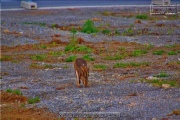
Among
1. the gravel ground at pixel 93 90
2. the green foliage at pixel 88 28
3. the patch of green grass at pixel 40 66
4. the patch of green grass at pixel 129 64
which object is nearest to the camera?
the gravel ground at pixel 93 90

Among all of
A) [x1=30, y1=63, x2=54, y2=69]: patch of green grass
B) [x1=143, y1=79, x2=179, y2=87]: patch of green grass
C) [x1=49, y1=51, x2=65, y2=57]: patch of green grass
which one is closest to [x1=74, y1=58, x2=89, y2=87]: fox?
[x1=143, y1=79, x2=179, y2=87]: patch of green grass

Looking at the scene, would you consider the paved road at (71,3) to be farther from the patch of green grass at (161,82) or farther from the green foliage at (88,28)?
the patch of green grass at (161,82)

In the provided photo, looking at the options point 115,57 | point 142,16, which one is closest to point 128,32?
point 142,16

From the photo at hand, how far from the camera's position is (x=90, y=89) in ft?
51.8

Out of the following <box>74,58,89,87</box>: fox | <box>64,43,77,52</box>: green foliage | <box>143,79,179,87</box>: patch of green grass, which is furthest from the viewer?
<box>64,43,77,52</box>: green foliage

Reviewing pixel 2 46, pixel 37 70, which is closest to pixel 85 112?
pixel 37 70

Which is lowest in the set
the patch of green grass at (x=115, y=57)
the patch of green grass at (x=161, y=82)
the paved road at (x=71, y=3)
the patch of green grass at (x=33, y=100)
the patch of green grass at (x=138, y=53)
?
the patch of green grass at (x=115, y=57)

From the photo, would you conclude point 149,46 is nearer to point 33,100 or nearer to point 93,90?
point 93,90

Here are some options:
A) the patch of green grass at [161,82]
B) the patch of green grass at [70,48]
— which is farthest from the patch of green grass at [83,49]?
the patch of green grass at [161,82]

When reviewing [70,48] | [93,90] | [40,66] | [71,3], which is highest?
[71,3]

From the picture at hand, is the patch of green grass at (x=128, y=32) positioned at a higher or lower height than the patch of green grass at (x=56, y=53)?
higher

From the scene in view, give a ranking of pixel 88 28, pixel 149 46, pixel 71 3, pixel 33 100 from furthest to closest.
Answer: pixel 71 3 → pixel 88 28 → pixel 149 46 → pixel 33 100

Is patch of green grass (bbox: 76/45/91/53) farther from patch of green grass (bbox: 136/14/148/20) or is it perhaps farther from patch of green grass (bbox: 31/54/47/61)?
patch of green grass (bbox: 136/14/148/20)

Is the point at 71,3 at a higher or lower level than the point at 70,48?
higher
